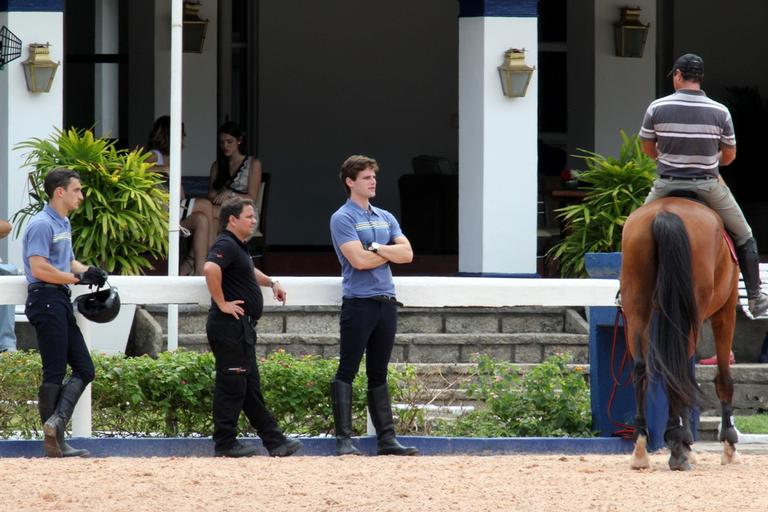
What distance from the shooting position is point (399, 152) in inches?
758

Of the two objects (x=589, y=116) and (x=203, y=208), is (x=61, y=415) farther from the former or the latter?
(x=589, y=116)

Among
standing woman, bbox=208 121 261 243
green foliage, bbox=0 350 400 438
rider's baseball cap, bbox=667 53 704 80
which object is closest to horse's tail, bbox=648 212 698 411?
rider's baseball cap, bbox=667 53 704 80

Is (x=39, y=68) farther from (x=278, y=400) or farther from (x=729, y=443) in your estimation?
(x=729, y=443)

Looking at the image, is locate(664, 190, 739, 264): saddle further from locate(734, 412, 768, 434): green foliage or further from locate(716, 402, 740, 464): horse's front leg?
locate(734, 412, 768, 434): green foliage

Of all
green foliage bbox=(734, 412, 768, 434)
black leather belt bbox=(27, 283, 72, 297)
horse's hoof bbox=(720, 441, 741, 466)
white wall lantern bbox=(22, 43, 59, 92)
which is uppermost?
white wall lantern bbox=(22, 43, 59, 92)

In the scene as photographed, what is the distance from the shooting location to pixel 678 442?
7.64m

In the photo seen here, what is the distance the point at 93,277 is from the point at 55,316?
0.30 meters

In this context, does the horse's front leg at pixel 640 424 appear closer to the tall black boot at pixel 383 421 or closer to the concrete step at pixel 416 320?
the tall black boot at pixel 383 421

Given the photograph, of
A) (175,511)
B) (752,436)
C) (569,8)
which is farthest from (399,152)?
(175,511)

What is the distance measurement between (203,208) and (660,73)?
577cm

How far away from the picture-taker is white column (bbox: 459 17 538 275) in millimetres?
12766

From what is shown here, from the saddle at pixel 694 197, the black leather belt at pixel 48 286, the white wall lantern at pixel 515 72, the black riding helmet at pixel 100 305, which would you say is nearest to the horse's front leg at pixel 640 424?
the saddle at pixel 694 197

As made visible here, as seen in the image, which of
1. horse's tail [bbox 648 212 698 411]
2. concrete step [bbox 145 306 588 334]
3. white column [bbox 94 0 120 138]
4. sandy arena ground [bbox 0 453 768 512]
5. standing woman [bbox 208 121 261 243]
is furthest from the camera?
white column [bbox 94 0 120 138]

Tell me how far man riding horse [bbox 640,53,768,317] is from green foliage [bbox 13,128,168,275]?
16.1ft
